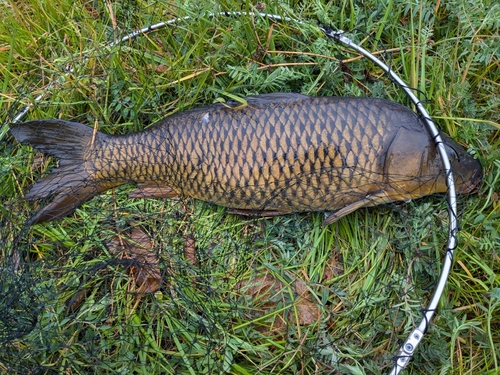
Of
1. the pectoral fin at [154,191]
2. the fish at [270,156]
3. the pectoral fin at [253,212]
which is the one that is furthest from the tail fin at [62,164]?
the pectoral fin at [253,212]

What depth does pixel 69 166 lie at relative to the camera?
2523 millimetres

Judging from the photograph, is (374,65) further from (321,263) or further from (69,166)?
(69,166)

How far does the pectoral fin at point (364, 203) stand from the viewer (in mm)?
2295

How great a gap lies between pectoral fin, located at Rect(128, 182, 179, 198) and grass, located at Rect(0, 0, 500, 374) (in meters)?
0.07

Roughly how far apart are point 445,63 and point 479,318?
4.36 feet

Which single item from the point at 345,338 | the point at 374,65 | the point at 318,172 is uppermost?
the point at 374,65

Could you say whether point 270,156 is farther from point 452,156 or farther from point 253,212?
point 452,156

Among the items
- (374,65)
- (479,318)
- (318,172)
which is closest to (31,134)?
(318,172)

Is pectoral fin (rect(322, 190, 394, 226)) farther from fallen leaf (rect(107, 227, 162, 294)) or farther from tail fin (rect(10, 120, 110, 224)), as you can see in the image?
tail fin (rect(10, 120, 110, 224))

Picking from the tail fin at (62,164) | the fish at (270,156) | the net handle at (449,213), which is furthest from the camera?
the tail fin at (62,164)

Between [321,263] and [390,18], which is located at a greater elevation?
[390,18]

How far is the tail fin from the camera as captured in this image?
2.50 meters

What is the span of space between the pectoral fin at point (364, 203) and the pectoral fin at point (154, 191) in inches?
34.3

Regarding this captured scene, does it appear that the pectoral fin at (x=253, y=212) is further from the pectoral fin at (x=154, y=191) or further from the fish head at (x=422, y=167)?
the fish head at (x=422, y=167)
